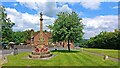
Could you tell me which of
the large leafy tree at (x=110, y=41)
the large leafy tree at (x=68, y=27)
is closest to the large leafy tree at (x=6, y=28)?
the large leafy tree at (x=68, y=27)

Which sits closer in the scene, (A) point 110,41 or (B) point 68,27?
(B) point 68,27

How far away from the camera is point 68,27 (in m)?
58.8

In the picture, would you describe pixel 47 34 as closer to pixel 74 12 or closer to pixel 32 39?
pixel 32 39

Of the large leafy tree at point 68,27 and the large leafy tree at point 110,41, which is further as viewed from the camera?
the large leafy tree at point 110,41

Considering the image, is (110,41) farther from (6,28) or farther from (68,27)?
(6,28)

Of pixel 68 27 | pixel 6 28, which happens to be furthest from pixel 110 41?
pixel 6 28

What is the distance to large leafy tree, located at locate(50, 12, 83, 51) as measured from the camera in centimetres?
5756

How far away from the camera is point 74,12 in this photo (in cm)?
5925

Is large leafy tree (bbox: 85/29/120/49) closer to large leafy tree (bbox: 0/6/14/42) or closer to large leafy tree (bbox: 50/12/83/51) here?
large leafy tree (bbox: 50/12/83/51)

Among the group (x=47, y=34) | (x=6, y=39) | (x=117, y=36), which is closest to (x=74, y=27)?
(x=117, y=36)

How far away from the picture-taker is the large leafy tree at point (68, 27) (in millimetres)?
57562

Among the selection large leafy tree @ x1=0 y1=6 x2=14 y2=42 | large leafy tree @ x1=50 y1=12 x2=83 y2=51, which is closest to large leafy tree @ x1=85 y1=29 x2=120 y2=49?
large leafy tree @ x1=50 y1=12 x2=83 y2=51

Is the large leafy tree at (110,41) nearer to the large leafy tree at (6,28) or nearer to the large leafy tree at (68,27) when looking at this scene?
the large leafy tree at (68,27)

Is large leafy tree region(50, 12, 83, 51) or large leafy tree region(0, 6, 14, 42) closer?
large leafy tree region(50, 12, 83, 51)
